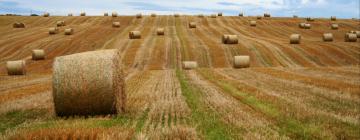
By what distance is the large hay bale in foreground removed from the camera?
12.0 m

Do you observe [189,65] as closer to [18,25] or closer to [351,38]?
[351,38]

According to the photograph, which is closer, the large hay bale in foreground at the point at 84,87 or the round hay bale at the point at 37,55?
the large hay bale in foreground at the point at 84,87

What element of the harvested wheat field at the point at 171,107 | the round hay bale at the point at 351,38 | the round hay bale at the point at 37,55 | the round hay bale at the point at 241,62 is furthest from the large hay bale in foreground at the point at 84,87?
the round hay bale at the point at 351,38

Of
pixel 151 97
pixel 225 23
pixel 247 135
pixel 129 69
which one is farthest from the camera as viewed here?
pixel 225 23

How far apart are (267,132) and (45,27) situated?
58.7 metres

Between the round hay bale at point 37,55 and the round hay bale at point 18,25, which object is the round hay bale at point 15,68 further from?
the round hay bale at point 18,25

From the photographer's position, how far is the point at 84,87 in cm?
1208

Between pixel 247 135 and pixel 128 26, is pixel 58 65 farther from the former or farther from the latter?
pixel 128 26

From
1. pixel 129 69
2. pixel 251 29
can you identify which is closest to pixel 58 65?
pixel 129 69

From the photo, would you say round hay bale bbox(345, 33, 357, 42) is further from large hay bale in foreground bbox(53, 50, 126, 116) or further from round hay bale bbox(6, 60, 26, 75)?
large hay bale in foreground bbox(53, 50, 126, 116)

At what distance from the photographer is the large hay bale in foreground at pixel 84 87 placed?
1203cm

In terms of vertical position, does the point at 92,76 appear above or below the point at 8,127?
above

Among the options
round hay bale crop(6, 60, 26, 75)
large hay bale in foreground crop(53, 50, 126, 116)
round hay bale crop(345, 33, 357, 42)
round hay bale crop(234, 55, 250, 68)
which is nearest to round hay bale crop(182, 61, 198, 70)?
round hay bale crop(234, 55, 250, 68)

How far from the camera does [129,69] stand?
35250 millimetres
